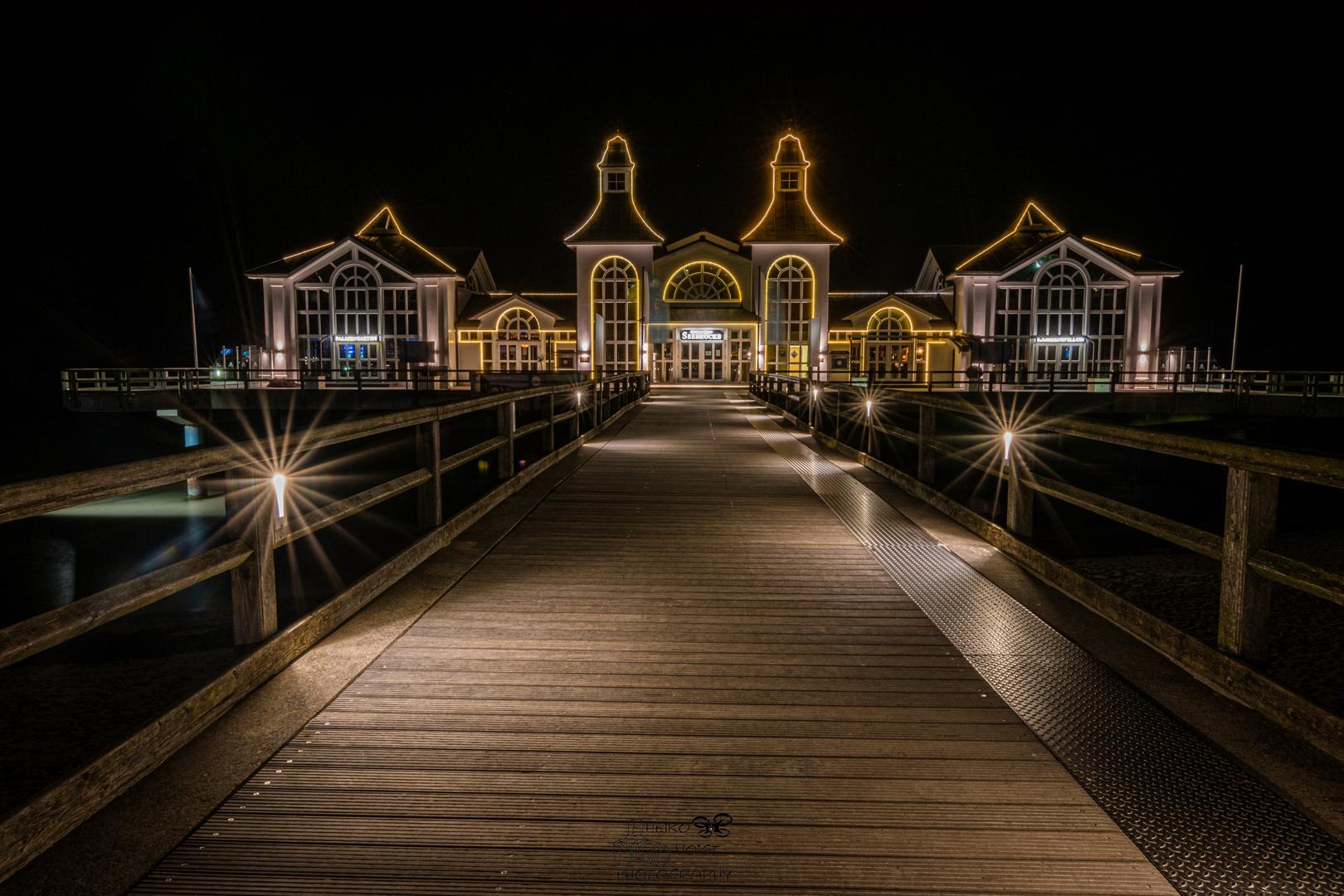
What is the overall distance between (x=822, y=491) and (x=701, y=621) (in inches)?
180

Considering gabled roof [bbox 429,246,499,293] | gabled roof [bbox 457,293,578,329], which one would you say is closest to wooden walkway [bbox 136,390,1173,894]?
gabled roof [bbox 457,293,578,329]

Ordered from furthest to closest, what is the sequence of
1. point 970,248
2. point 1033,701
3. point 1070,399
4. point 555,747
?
point 970,248 → point 1070,399 → point 1033,701 → point 555,747

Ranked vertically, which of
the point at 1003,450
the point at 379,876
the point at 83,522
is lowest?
the point at 83,522

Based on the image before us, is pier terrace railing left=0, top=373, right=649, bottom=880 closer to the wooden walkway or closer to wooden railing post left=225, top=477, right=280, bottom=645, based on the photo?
wooden railing post left=225, top=477, right=280, bottom=645

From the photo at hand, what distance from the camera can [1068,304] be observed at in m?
35.8

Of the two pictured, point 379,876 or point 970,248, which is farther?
point 970,248

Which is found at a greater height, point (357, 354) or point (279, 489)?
point (357, 354)

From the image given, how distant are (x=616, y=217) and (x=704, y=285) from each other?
5080 mm

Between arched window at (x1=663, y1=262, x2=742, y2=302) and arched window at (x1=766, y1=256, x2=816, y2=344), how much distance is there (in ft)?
7.05

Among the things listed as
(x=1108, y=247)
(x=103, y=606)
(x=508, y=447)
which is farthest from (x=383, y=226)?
(x=103, y=606)

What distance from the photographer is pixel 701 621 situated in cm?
452

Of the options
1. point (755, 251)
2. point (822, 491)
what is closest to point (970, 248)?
point (755, 251)

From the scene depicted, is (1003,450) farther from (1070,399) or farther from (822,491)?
(1070,399)

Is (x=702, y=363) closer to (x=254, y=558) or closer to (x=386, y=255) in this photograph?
(x=386, y=255)
